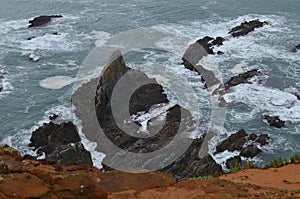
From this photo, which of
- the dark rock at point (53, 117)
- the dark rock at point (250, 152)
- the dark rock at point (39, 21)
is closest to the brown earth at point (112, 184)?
the dark rock at point (250, 152)

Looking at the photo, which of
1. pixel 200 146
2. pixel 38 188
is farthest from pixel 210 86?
pixel 38 188

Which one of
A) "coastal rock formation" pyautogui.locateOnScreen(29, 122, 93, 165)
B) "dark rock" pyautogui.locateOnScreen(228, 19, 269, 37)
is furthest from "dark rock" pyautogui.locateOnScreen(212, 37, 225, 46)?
"coastal rock formation" pyautogui.locateOnScreen(29, 122, 93, 165)

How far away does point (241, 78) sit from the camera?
4044 centimetres

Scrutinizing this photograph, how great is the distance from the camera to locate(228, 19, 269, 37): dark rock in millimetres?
51303

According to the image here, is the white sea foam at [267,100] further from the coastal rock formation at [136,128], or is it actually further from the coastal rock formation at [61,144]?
the coastal rock formation at [61,144]

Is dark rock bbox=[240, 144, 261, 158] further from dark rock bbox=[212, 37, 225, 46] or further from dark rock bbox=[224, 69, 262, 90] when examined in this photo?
dark rock bbox=[212, 37, 225, 46]

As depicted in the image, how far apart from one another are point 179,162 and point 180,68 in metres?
16.6

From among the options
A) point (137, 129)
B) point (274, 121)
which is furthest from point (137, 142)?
point (274, 121)

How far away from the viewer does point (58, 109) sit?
121 ft

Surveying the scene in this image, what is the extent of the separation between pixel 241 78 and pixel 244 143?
35.3 feet

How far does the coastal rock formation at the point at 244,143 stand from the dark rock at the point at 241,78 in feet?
27.7

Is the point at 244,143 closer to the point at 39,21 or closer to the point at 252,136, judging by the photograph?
the point at 252,136

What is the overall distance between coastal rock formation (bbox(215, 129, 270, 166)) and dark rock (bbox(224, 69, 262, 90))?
8.44m

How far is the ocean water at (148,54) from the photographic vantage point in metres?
35.2
